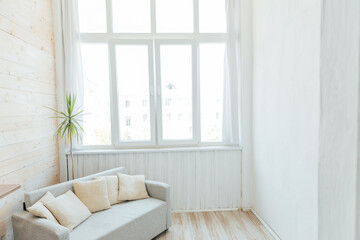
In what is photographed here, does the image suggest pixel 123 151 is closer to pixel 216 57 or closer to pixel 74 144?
pixel 74 144

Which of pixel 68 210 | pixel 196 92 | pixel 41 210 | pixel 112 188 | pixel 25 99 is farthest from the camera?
pixel 196 92

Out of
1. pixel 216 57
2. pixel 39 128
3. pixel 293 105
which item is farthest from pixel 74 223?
pixel 216 57

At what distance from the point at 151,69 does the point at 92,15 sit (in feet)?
3.66

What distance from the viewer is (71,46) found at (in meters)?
3.21

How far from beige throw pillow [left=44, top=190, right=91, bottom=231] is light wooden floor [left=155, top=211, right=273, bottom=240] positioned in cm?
92

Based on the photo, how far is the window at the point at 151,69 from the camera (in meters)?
3.34

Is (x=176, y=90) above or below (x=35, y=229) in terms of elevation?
above

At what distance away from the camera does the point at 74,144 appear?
327cm

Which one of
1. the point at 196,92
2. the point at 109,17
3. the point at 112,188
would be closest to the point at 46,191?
the point at 112,188

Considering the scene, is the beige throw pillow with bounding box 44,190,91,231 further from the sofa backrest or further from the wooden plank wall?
the wooden plank wall

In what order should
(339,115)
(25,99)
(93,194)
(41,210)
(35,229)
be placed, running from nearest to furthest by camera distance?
1. (339,115)
2. (35,229)
3. (41,210)
4. (25,99)
5. (93,194)

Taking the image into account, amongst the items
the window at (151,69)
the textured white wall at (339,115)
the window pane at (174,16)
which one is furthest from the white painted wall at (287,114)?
the textured white wall at (339,115)

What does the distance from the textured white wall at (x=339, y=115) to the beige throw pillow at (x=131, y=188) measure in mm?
2697

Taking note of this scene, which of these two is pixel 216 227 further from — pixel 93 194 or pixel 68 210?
pixel 68 210
